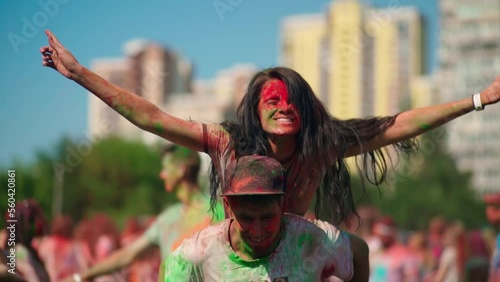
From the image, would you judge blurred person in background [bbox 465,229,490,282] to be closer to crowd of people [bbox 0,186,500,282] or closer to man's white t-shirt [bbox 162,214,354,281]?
crowd of people [bbox 0,186,500,282]

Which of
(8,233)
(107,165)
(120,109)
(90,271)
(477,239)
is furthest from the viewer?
(107,165)

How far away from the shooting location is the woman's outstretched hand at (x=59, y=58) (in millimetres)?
5145

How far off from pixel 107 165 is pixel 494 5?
49032mm

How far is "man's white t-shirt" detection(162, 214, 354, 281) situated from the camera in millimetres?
4492

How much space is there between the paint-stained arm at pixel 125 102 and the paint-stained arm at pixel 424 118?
86cm

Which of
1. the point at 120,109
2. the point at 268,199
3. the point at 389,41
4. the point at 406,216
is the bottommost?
the point at 406,216

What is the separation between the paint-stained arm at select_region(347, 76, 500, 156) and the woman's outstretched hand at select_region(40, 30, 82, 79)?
143 centimetres

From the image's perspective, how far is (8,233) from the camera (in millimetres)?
7680

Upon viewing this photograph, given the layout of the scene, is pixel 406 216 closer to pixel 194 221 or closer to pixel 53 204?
pixel 53 204

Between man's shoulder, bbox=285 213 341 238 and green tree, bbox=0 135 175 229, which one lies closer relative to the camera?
man's shoulder, bbox=285 213 341 238

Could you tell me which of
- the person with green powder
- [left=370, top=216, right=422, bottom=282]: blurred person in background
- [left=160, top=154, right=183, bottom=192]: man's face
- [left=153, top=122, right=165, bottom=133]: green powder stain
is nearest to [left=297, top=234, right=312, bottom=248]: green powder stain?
the person with green powder

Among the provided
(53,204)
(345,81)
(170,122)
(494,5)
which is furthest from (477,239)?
(345,81)

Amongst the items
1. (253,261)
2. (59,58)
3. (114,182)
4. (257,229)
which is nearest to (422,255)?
(59,58)

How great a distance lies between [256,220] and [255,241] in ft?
0.33
